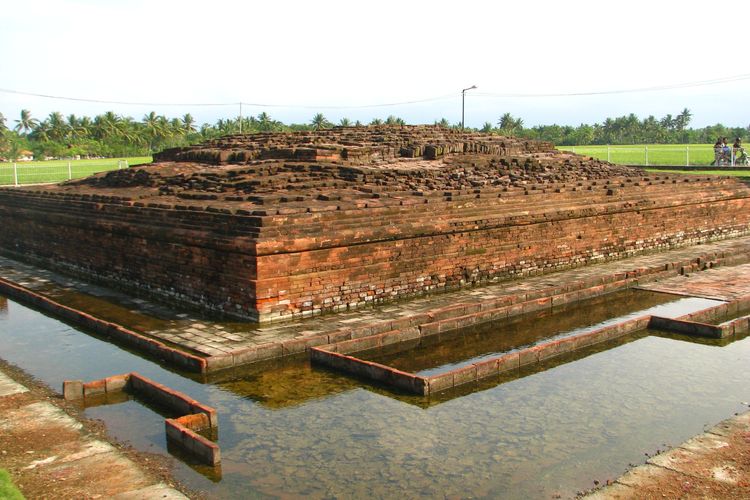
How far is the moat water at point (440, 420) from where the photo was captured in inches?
168

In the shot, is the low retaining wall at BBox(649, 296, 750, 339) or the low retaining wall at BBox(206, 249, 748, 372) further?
the low retaining wall at BBox(649, 296, 750, 339)

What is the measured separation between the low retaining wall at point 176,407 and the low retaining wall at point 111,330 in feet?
1.99

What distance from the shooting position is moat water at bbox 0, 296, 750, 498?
168 inches

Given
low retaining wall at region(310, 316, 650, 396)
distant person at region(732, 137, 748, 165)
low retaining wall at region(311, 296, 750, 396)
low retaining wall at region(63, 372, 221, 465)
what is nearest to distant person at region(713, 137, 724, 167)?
distant person at region(732, 137, 748, 165)

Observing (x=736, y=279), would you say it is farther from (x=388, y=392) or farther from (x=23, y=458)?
(x=23, y=458)

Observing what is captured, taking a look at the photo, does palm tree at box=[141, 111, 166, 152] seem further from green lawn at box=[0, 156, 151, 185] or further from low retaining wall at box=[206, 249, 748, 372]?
low retaining wall at box=[206, 249, 748, 372]

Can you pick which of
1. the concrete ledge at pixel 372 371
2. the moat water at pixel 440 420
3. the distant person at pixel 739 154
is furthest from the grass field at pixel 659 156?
the concrete ledge at pixel 372 371

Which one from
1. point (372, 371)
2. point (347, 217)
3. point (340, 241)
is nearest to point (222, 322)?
point (340, 241)

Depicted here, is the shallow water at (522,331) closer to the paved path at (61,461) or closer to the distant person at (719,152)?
Answer: the paved path at (61,461)

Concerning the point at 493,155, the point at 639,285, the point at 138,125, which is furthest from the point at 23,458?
the point at 138,125

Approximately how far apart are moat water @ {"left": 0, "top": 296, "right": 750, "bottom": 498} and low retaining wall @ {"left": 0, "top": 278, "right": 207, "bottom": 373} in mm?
137

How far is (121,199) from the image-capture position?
34.9 feet

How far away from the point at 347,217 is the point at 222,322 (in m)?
1.92

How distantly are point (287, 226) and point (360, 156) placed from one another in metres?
4.43
